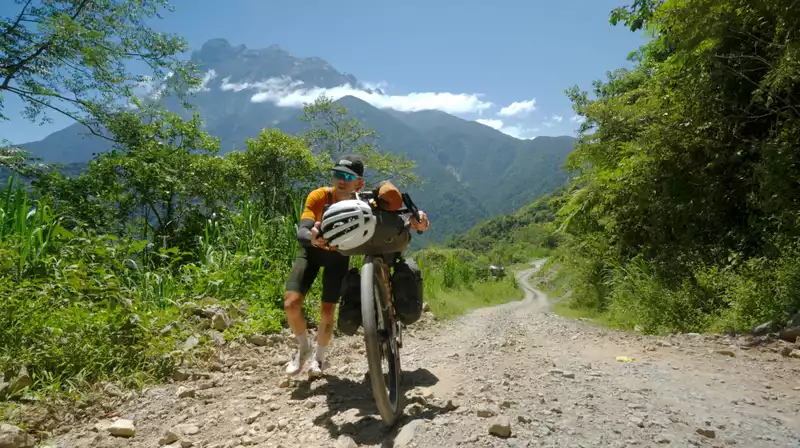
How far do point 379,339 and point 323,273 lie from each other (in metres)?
1.13

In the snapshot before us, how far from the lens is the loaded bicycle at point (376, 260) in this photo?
235 centimetres

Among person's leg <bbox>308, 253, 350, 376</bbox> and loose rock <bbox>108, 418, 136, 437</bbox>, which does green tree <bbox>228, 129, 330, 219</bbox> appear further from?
loose rock <bbox>108, 418, 136, 437</bbox>

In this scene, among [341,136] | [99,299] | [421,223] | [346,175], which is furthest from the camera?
[341,136]

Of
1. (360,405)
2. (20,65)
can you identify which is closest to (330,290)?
(360,405)

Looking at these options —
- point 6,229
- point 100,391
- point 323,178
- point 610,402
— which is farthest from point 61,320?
point 323,178

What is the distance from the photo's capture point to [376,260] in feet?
9.04

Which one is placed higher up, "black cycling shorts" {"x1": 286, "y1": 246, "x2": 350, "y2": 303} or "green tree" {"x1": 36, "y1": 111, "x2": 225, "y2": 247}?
"green tree" {"x1": 36, "y1": 111, "x2": 225, "y2": 247}

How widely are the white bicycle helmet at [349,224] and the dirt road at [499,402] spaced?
1.05m

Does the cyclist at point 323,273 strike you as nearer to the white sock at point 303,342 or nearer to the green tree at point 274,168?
the white sock at point 303,342

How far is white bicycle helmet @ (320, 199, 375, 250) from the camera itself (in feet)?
8.46

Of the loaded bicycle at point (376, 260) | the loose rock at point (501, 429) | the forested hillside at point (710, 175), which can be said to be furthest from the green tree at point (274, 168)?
the loose rock at point (501, 429)

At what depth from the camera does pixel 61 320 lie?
3596 millimetres

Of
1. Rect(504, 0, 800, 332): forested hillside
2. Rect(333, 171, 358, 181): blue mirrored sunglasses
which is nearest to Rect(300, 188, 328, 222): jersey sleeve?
Rect(333, 171, 358, 181): blue mirrored sunglasses

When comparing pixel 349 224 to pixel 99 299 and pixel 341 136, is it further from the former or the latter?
pixel 341 136
